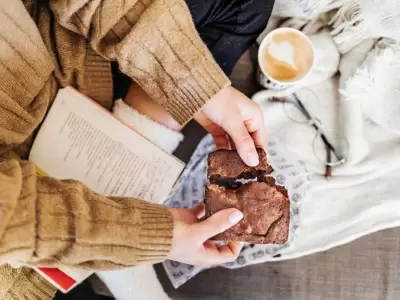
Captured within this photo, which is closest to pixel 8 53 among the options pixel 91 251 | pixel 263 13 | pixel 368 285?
pixel 91 251

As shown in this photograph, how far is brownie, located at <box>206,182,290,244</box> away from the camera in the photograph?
715mm

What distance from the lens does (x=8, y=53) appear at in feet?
2.36

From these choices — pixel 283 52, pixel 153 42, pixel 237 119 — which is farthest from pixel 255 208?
pixel 283 52

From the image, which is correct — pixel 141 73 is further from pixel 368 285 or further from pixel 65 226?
pixel 368 285

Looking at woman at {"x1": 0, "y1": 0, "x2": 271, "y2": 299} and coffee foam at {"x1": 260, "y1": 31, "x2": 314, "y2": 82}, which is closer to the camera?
woman at {"x1": 0, "y1": 0, "x2": 271, "y2": 299}

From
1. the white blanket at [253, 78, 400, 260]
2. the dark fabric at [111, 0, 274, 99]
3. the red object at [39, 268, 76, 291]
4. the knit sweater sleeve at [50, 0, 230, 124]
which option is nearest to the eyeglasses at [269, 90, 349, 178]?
the white blanket at [253, 78, 400, 260]

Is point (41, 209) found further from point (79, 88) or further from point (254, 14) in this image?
point (254, 14)

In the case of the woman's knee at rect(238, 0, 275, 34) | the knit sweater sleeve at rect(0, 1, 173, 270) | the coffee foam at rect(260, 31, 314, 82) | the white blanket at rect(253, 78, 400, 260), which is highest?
the knit sweater sleeve at rect(0, 1, 173, 270)

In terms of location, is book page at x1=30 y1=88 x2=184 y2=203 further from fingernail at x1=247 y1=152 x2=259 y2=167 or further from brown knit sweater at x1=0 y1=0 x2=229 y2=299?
fingernail at x1=247 y1=152 x2=259 y2=167

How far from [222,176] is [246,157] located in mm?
44

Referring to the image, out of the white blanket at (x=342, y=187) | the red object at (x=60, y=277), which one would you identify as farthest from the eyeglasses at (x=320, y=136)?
the red object at (x=60, y=277)

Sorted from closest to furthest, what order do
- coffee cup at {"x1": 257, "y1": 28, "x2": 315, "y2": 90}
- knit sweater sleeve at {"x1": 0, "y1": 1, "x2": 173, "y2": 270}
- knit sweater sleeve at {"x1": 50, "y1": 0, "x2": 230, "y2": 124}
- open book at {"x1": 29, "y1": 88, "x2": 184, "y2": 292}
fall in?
knit sweater sleeve at {"x1": 0, "y1": 1, "x2": 173, "y2": 270} < knit sweater sleeve at {"x1": 50, "y1": 0, "x2": 230, "y2": 124} < open book at {"x1": 29, "y1": 88, "x2": 184, "y2": 292} < coffee cup at {"x1": 257, "y1": 28, "x2": 315, "y2": 90}

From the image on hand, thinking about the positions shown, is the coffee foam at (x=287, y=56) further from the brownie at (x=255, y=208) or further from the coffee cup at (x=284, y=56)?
the brownie at (x=255, y=208)

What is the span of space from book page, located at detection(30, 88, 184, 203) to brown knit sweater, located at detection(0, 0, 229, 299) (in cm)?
4
